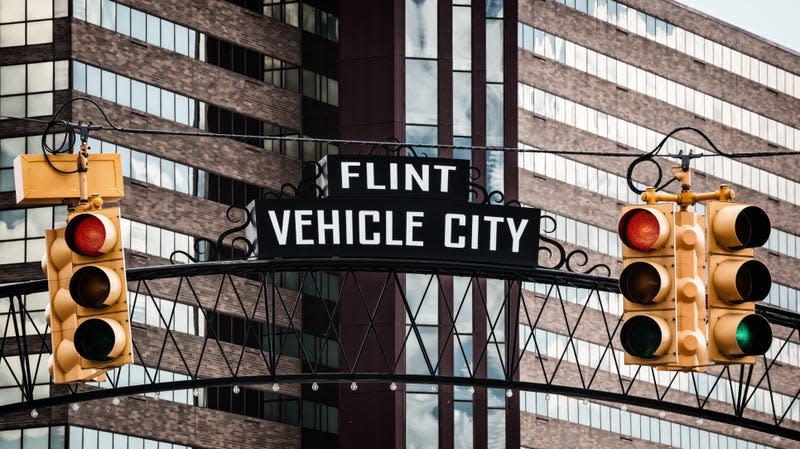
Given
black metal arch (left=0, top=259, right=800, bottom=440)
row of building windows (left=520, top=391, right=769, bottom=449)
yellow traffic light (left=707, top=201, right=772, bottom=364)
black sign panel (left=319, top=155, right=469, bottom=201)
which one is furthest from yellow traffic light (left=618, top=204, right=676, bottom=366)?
row of building windows (left=520, top=391, right=769, bottom=449)

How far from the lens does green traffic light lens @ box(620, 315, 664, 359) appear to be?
13148mm

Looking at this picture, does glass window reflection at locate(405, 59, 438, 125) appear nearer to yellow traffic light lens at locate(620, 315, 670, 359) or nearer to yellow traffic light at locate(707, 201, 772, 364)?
yellow traffic light at locate(707, 201, 772, 364)

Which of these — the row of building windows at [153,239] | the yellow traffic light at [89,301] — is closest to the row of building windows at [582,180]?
the row of building windows at [153,239]

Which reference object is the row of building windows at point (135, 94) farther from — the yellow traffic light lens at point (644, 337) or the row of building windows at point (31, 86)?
the yellow traffic light lens at point (644, 337)

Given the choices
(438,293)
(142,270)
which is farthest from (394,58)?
(142,270)

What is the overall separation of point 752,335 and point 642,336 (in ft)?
2.50

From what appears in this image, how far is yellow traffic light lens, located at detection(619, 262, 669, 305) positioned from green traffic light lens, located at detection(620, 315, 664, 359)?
14 cm

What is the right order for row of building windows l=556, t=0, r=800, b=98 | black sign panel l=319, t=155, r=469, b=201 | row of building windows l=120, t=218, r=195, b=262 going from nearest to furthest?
1. black sign panel l=319, t=155, r=469, b=201
2. row of building windows l=120, t=218, r=195, b=262
3. row of building windows l=556, t=0, r=800, b=98

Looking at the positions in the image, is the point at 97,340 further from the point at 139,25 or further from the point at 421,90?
the point at 421,90

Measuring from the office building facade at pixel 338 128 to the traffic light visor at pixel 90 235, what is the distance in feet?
188

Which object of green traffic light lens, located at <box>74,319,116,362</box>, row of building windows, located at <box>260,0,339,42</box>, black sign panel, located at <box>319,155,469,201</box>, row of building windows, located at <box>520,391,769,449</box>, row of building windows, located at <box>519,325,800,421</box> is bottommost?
row of building windows, located at <box>520,391,769,449</box>

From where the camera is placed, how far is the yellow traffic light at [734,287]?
43.4 feet

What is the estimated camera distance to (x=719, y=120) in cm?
10081

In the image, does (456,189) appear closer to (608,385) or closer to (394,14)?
(394,14)
